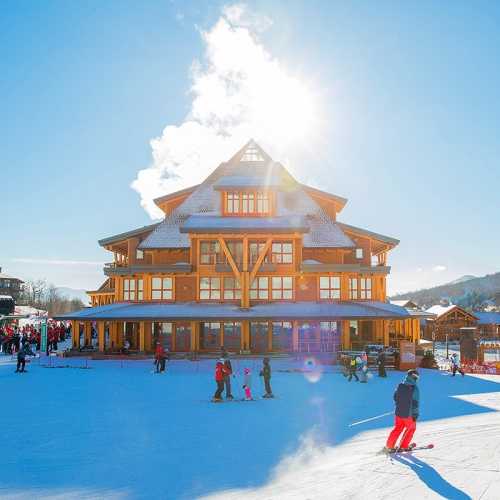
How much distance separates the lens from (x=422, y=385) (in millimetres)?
21219

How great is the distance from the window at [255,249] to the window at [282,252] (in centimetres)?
82

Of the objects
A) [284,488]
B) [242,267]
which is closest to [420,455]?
[284,488]

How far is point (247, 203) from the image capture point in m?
39.6

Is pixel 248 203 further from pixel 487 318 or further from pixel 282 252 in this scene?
pixel 487 318

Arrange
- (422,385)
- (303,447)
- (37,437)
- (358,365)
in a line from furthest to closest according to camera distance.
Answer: (358,365) → (422,385) → (37,437) → (303,447)

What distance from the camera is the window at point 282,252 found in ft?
124

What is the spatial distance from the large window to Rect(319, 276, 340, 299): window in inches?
541

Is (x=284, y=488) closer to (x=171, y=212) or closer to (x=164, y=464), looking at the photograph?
(x=164, y=464)

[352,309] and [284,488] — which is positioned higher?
[352,309]

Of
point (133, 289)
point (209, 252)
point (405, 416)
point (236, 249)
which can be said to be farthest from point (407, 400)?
point (133, 289)

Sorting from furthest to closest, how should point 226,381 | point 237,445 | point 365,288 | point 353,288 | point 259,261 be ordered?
point 365,288
point 353,288
point 259,261
point 226,381
point 237,445

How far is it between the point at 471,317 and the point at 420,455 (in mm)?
82953

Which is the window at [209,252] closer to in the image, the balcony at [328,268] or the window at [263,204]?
the window at [263,204]

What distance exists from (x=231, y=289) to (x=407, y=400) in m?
27.7
